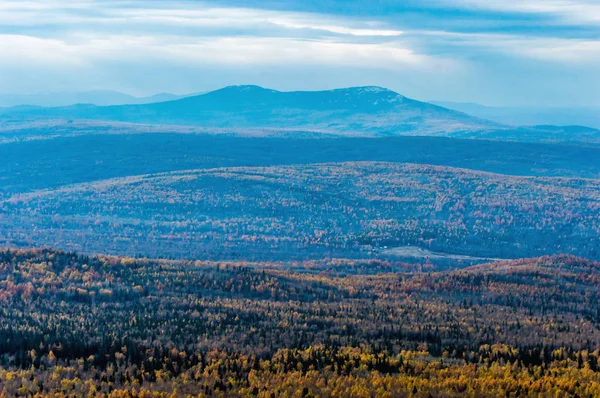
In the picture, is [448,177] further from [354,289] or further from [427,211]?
→ [354,289]

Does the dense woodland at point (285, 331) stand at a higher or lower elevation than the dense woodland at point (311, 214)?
higher

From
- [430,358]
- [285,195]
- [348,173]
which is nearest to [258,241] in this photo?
[285,195]

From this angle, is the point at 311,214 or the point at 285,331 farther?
the point at 311,214

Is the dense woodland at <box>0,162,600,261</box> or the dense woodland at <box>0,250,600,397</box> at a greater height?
the dense woodland at <box>0,250,600,397</box>

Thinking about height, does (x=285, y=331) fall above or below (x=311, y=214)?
above

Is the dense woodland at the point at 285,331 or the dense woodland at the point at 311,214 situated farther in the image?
the dense woodland at the point at 311,214
